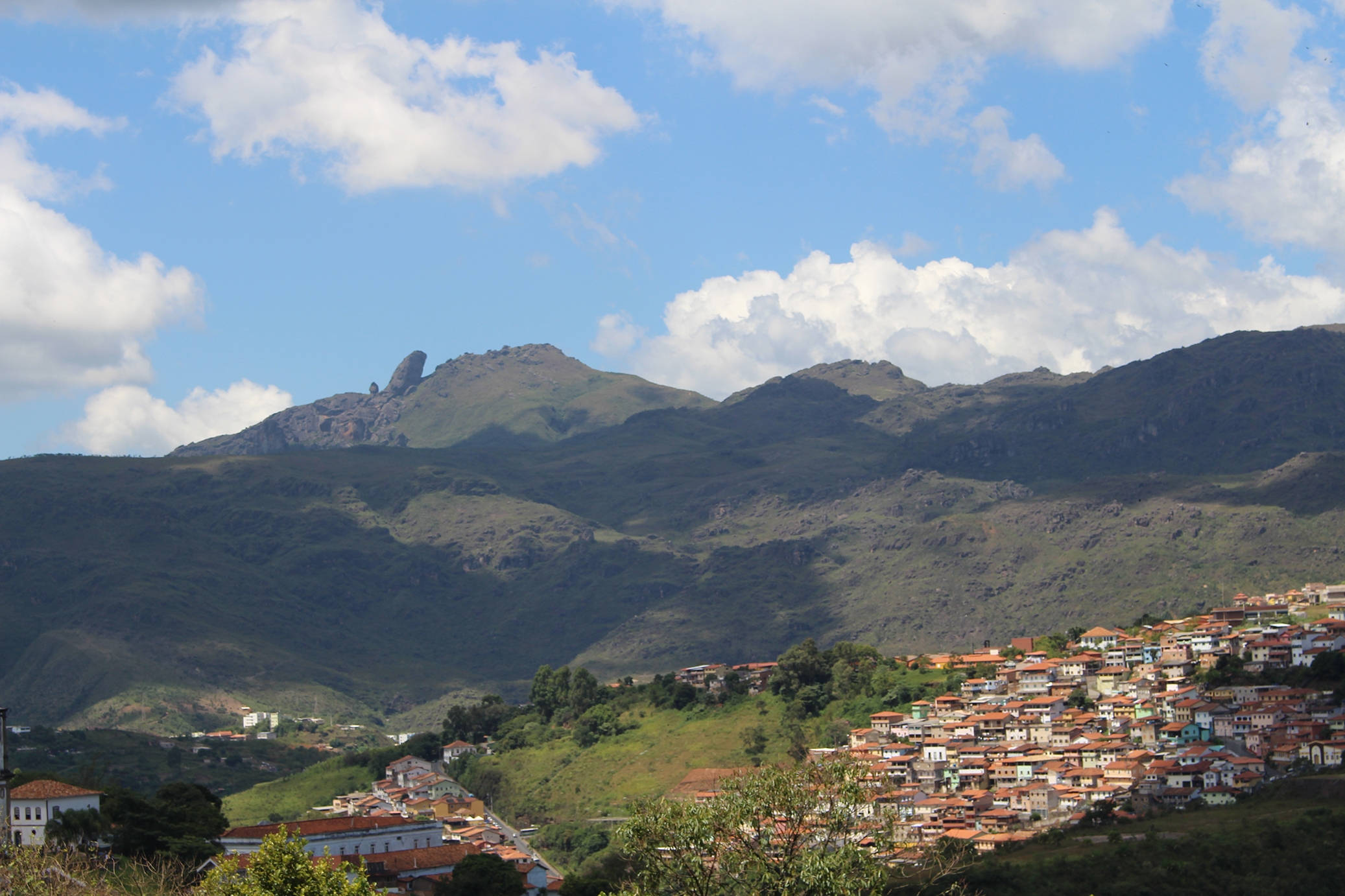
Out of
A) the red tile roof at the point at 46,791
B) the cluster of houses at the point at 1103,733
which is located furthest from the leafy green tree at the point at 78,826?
the cluster of houses at the point at 1103,733

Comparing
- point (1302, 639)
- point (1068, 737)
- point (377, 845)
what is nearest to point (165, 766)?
point (377, 845)

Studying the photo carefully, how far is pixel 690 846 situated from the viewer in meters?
41.0

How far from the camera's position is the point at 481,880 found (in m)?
87.7

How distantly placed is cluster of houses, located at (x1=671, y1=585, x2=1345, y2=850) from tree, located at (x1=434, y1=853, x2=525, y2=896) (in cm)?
1490

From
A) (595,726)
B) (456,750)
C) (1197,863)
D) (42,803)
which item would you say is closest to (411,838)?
(42,803)

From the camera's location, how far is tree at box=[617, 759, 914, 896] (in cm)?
4078

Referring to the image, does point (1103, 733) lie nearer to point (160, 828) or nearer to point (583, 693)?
point (583, 693)

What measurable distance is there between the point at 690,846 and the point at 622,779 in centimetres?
11381

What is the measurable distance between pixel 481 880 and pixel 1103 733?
235ft

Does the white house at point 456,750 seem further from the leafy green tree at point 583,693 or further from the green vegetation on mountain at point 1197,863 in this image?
the green vegetation on mountain at point 1197,863

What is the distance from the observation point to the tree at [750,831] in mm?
40781

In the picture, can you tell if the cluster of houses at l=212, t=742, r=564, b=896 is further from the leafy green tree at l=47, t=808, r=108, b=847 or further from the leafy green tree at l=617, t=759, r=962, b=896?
the leafy green tree at l=617, t=759, r=962, b=896

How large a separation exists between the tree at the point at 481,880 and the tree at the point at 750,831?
1864 inches

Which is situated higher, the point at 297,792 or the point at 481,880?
the point at 481,880
